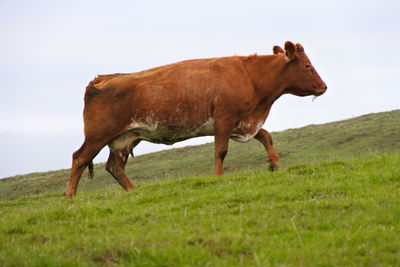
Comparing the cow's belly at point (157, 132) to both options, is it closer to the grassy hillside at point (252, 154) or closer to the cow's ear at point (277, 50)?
the cow's ear at point (277, 50)

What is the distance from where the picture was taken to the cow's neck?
13.6 meters

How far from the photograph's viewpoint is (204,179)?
444 inches

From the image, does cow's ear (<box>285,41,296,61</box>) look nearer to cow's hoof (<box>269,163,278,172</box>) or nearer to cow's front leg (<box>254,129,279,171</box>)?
cow's front leg (<box>254,129,279,171</box>)

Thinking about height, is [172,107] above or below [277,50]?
below

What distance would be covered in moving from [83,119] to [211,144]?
22.8 m

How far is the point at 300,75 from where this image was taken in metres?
14.1

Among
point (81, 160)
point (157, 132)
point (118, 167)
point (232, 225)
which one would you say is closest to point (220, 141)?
point (157, 132)

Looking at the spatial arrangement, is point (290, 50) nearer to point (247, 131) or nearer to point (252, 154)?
point (247, 131)

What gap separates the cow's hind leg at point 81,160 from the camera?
12.8m

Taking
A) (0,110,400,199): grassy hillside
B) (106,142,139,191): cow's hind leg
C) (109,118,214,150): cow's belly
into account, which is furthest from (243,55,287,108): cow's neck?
(0,110,400,199): grassy hillside

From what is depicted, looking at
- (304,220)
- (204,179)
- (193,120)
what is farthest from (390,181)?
(193,120)

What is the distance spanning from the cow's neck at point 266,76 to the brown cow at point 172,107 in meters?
0.03

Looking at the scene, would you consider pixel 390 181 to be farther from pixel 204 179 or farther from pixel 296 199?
pixel 204 179

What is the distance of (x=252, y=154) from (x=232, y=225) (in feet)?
70.7
